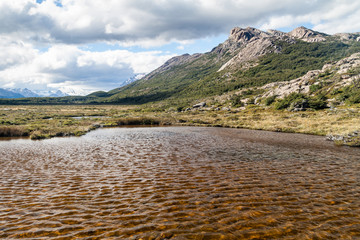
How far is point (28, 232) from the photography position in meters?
6.88

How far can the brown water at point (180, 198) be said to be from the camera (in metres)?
7.05

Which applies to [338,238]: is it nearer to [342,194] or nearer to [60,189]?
[342,194]

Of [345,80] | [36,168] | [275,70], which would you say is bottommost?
[36,168]

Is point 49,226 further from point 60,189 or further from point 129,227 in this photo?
point 60,189

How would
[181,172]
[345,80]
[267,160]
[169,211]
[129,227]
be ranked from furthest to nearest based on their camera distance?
[345,80], [267,160], [181,172], [169,211], [129,227]

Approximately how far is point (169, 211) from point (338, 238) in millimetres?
6235

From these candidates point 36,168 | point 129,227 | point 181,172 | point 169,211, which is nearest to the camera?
point 129,227

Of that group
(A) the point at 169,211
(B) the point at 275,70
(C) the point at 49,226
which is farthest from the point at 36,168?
(B) the point at 275,70

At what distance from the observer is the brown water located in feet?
23.1

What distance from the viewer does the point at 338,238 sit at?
21.9ft

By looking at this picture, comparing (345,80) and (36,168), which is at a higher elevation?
(345,80)

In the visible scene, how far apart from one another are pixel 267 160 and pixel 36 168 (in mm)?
19436

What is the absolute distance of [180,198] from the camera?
980 cm

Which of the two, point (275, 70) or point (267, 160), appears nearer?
point (267, 160)
